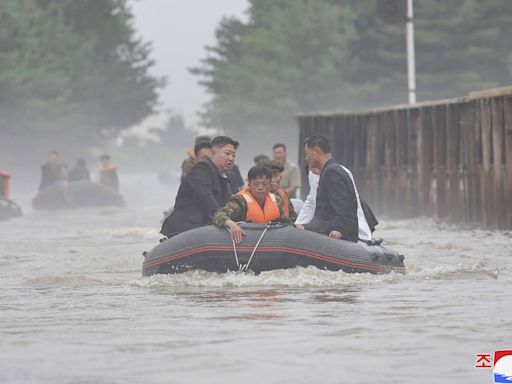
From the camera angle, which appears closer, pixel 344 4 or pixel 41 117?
pixel 41 117

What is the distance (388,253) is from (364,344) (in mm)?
6272

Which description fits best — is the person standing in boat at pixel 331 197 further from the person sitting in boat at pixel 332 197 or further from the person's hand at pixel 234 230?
the person's hand at pixel 234 230

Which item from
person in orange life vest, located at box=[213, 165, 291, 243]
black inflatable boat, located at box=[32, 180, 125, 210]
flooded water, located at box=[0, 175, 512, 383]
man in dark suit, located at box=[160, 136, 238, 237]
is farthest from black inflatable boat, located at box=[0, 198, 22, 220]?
person in orange life vest, located at box=[213, 165, 291, 243]

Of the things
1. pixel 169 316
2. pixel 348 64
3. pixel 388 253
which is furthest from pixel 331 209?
pixel 348 64

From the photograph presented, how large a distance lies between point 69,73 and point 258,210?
2993 inches

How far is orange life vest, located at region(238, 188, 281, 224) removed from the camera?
1677 centimetres

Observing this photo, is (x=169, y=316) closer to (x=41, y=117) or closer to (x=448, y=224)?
(x=448, y=224)

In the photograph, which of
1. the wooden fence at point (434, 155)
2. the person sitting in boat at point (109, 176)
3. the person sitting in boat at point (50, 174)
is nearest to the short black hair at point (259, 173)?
the wooden fence at point (434, 155)

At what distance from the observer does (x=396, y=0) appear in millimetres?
41406

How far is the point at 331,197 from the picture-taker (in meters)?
16.6

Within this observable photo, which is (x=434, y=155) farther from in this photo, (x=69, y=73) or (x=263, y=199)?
(x=69, y=73)
